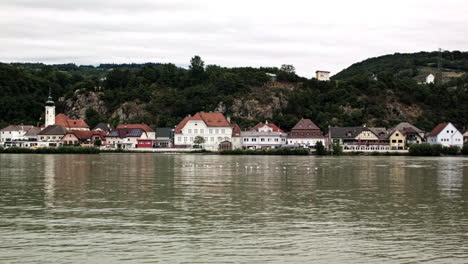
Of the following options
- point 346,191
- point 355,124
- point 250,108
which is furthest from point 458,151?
point 346,191

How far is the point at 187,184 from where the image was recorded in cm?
3644

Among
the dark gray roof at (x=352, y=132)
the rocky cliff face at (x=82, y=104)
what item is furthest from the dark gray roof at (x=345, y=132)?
the rocky cliff face at (x=82, y=104)

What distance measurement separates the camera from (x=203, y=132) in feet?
357

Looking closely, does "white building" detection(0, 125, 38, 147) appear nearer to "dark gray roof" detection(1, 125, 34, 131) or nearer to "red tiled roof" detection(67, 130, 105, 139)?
"dark gray roof" detection(1, 125, 34, 131)

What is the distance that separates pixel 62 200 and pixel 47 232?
8569 mm

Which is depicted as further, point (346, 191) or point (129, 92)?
point (129, 92)

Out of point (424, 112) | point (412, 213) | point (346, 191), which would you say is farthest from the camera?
point (424, 112)

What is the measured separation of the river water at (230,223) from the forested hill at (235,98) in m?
85.5

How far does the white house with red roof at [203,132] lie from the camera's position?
10850 centimetres

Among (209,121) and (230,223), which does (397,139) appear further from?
(230,223)

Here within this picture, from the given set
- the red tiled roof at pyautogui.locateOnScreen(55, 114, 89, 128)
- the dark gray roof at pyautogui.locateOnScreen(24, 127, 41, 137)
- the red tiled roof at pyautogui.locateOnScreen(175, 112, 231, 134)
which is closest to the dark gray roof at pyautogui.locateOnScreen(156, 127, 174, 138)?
the red tiled roof at pyautogui.locateOnScreen(175, 112, 231, 134)

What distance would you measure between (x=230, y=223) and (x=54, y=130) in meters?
96.4

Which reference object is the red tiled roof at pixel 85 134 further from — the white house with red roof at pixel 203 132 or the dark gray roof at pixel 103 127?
the white house with red roof at pixel 203 132

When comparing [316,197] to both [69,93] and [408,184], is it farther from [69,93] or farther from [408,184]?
A: [69,93]
